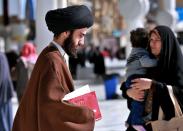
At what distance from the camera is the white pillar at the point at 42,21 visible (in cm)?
624

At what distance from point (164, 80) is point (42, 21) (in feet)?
10.5

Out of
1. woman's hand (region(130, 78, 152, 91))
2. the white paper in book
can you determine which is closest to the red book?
the white paper in book

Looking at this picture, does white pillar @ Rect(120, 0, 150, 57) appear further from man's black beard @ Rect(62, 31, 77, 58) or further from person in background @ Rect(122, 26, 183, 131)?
man's black beard @ Rect(62, 31, 77, 58)

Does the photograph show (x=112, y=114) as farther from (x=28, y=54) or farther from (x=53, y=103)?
(x=53, y=103)

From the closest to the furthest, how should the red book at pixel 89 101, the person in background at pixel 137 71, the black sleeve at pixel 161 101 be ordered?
the red book at pixel 89 101 → the black sleeve at pixel 161 101 → the person in background at pixel 137 71

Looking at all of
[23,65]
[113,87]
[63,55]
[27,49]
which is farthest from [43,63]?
[113,87]

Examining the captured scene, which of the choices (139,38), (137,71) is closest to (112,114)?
(139,38)

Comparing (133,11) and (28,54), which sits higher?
(133,11)

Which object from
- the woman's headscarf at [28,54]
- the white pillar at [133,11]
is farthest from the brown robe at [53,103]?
the white pillar at [133,11]

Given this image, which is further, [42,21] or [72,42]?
[42,21]

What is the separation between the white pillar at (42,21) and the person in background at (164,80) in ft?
9.00

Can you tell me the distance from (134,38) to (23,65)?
17.4 feet

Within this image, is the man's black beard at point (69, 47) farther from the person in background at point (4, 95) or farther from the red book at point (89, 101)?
the person in background at point (4, 95)

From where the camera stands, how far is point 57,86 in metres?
2.86
